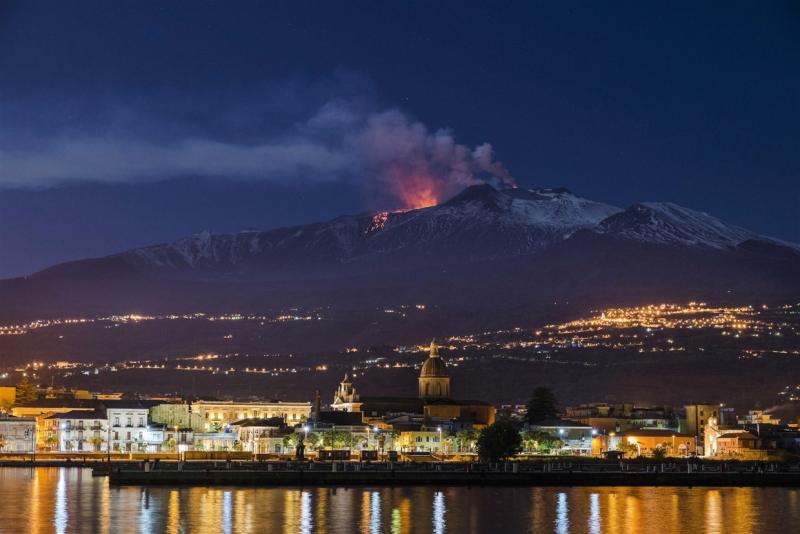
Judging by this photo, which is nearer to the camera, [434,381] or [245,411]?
[245,411]

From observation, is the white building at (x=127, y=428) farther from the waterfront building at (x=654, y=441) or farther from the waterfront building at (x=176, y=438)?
the waterfront building at (x=654, y=441)

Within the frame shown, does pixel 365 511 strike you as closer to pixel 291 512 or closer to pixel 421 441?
pixel 291 512

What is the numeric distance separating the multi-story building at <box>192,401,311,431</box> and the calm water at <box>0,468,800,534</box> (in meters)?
58.3

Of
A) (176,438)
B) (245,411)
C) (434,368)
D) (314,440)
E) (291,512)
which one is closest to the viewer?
(291,512)

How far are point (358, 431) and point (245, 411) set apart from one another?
70.8ft

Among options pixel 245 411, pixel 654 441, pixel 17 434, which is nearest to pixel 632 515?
pixel 654 441

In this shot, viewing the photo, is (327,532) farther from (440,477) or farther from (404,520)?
(440,477)

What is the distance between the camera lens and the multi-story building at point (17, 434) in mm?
104750

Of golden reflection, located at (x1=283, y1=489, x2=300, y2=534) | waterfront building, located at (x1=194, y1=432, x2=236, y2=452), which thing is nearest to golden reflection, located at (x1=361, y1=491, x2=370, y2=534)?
golden reflection, located at (x1=283, y1=489, x2=300, y2=534)

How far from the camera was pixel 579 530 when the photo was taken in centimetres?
4981

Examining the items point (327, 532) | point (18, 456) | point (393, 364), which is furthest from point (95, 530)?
point (393, 364)

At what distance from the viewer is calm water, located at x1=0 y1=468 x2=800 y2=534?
49.9 meters

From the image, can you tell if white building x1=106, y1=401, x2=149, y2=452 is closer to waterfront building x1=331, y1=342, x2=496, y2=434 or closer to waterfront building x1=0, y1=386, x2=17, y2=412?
waterfront building x1=0, y1=386, x2=17, y2=412

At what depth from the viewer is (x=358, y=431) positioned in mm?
112438
